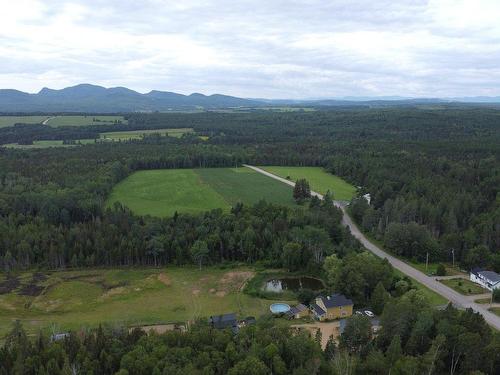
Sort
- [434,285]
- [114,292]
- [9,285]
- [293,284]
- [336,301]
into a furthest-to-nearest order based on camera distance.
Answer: [293,284]
[9,285]
[114,292]
[434,285]
[336,301]

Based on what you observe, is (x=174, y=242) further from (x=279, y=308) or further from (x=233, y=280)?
(x=279, y=308)

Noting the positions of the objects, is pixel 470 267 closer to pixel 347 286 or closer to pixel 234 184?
pixel 347 286

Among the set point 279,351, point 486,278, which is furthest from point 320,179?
point 279,351

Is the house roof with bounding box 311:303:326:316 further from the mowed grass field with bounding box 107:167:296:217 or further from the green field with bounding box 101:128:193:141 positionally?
the green field with bounding box 101:128:193:141

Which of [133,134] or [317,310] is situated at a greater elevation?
[133,134]

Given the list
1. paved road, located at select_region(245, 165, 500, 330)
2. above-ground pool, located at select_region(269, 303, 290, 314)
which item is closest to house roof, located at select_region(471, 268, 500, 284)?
paved road, located at select_region(245, 165, 500, 330)

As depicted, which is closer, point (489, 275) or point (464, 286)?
point (489, 275)

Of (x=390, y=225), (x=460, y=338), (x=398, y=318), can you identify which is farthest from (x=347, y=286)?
(x=390, y=225)
